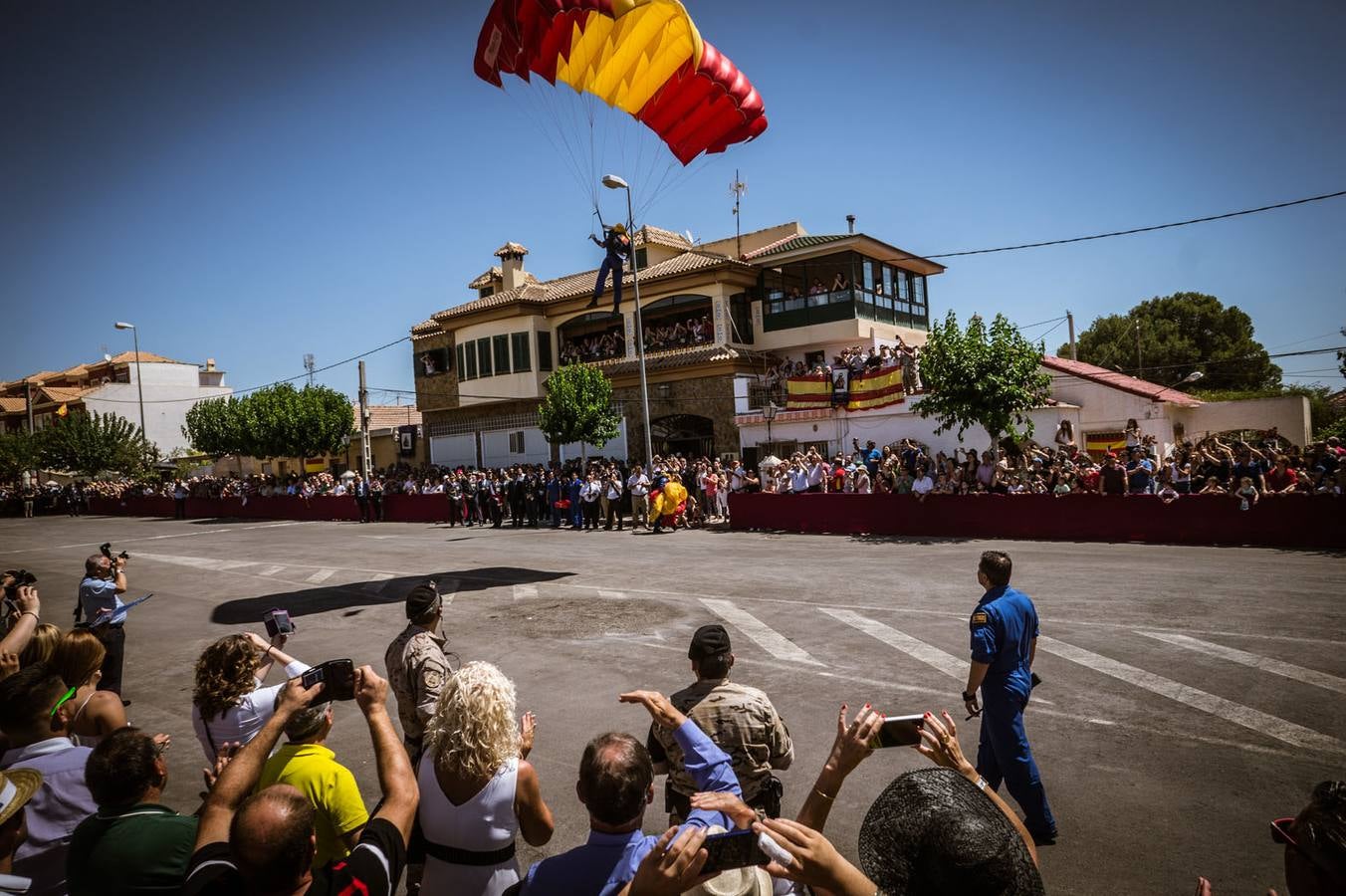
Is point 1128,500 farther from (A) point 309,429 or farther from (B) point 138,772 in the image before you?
(A) point 309,429

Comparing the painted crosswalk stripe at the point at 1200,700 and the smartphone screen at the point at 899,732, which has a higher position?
the smartphone screen at the point at 899,732

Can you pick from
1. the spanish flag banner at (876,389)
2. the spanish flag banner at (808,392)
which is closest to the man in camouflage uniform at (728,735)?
the spanish flag banner at (876,389)

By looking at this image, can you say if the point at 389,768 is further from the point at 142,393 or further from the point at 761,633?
the point at 142,393

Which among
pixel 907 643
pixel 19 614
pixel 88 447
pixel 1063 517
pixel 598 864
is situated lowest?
pixel 907 643

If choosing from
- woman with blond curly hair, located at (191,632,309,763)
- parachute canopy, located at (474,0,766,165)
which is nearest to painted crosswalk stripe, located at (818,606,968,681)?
woman with blond curly hair, located at (191,632,309,763)

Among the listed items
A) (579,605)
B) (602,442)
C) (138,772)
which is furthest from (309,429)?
(138,772)

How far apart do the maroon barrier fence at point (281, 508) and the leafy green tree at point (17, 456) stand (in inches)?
517

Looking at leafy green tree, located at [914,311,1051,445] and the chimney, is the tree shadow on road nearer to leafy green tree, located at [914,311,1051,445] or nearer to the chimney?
leafy green tree, located at [914,311,1051,445]

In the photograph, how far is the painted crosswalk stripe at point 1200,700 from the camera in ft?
17.3

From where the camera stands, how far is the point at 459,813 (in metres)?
2.78

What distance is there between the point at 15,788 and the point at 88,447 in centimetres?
5872

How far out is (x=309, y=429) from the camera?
39.1m

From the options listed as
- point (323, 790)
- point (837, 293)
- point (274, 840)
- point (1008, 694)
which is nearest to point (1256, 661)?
point (1008, 694)

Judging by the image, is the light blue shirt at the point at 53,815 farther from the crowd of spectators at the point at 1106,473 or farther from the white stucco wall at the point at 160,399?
the white stucco wall at the point at 160,399
